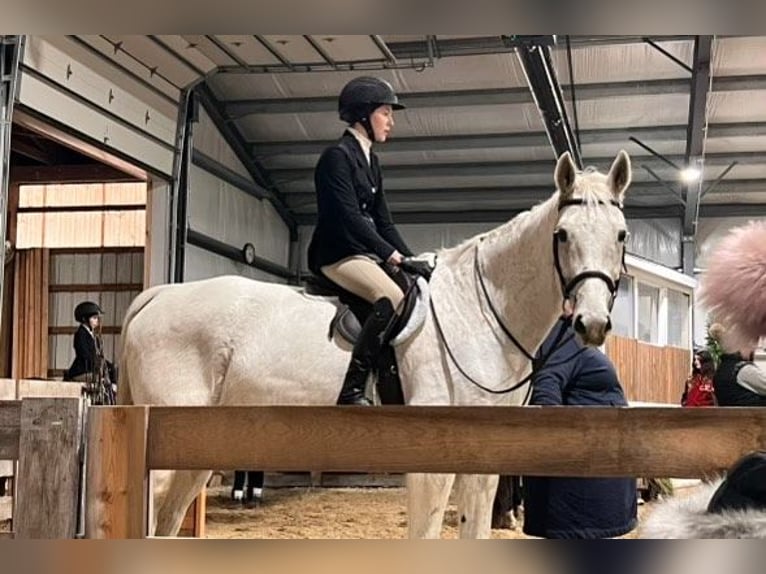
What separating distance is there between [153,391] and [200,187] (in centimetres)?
439

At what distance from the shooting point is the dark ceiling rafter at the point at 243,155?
23.2 feet

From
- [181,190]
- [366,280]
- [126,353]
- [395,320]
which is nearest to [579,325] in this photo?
[395,320]

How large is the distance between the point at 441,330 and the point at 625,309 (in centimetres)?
538

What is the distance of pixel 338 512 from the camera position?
577cm

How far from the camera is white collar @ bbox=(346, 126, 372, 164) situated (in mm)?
2688

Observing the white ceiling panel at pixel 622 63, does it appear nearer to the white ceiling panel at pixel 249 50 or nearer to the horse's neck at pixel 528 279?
the white ceiling panel at pixel 249 50

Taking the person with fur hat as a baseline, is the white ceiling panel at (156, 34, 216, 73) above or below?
above

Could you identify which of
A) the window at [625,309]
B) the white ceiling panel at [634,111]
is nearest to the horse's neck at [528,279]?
the white ceiling panel at [634,111]

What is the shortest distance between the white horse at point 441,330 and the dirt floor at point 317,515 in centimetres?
183

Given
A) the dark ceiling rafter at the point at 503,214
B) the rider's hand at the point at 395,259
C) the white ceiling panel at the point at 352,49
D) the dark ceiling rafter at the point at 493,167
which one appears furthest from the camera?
the dark ceiling rafter at the point at 503,214

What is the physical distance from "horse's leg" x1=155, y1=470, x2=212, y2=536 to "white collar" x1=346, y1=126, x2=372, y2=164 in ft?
3.58

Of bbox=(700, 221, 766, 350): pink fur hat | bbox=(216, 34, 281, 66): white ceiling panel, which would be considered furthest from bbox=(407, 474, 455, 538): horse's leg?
bbox=(216, 34, 281, 66): white ceiling panel

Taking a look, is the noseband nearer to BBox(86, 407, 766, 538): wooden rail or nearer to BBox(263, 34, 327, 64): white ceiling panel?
BBox(86, 407, 766, 538): wooden rail

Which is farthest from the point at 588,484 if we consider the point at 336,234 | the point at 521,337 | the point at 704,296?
the point at 704,296
